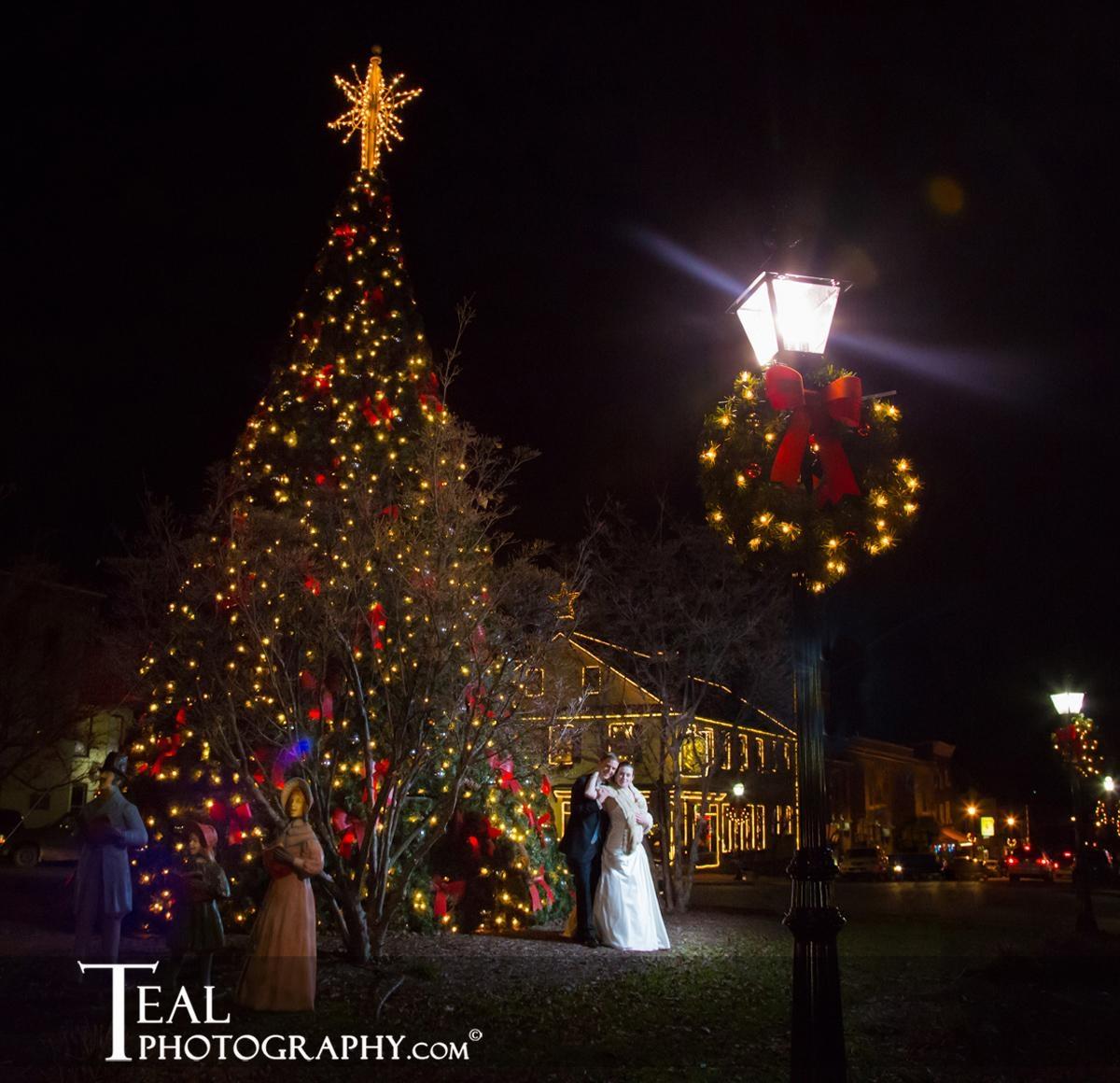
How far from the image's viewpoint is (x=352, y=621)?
10578 mm

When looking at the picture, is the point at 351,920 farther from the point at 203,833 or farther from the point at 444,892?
the point at 444,892

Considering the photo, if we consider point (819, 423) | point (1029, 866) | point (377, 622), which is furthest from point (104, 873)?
point (1029, 866)

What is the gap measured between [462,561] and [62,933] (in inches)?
253

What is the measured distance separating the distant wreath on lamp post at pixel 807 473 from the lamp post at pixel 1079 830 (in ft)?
39.8

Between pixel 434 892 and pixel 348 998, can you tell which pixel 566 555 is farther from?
pixel 348 998

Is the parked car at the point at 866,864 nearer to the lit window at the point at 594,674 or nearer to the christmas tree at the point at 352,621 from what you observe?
the lit window at the point at 594,674

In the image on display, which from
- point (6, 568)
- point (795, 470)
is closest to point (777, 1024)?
point (795, 470)

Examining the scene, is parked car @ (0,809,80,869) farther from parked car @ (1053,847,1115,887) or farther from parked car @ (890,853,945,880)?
parked car @ (1053,847,1115,887)

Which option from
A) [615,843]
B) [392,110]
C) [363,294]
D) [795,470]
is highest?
[392,110]

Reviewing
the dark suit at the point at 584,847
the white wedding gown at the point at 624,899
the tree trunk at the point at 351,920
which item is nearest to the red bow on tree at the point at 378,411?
the dark suit at the point at 584,847

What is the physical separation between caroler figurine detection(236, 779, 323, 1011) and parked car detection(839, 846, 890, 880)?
124 feet

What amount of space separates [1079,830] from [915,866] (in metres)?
27.3

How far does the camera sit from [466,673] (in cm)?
1095

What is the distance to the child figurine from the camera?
8.02 m
